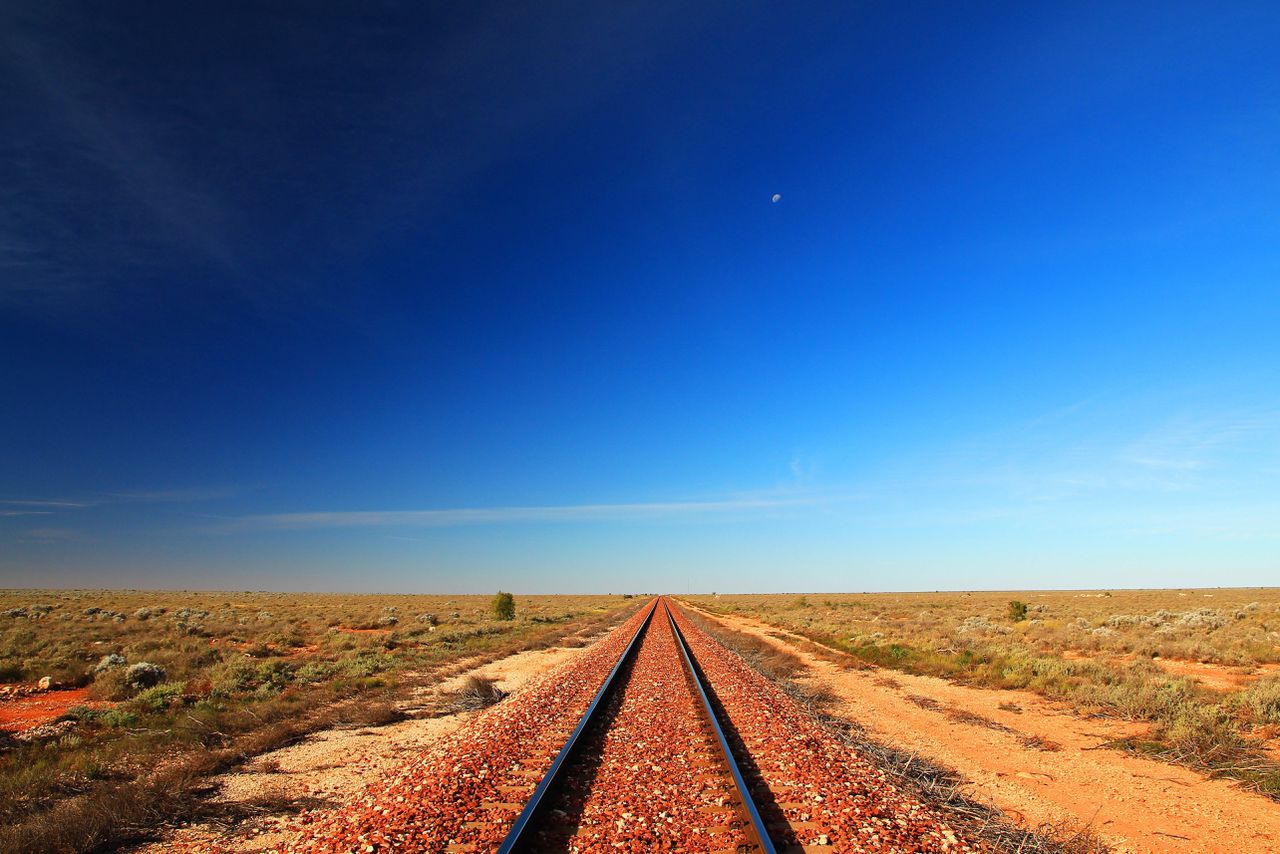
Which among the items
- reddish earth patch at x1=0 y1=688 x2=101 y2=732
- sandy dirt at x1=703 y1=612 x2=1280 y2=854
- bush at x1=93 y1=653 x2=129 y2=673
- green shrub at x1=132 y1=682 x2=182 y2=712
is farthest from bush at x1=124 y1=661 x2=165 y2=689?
sandy dirt at x1=703 y1=612 x2=1280 y2=854

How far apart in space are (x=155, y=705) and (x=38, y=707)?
3.04 m

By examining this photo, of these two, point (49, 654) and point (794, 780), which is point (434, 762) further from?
point (49, 654)

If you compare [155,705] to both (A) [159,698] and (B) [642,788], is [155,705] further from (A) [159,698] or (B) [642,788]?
(B) [642,788]

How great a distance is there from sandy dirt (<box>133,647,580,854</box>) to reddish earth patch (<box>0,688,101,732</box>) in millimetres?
5894

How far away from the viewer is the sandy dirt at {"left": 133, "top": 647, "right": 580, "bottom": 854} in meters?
6.08

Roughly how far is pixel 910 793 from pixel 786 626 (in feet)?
93.1

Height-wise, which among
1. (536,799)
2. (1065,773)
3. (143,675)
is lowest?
(1065,773)

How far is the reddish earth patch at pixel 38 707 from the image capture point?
11273 millimetres

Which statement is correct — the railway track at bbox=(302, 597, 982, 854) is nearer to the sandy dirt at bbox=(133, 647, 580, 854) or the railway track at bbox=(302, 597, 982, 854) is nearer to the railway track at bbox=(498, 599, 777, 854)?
the railway track at bbox=(498, 599, 777, 854)

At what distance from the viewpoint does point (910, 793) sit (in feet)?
22.7

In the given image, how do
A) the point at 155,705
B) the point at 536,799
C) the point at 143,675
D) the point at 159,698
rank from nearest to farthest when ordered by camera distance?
the point at 536,799, the point at 155,705, the point at 159,698, the point at 143,675

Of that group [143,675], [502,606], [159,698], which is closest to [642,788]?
[159,698]

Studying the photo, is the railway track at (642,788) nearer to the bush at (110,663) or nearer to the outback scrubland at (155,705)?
the outback scrubland at (155,705)

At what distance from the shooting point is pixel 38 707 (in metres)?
12.7
